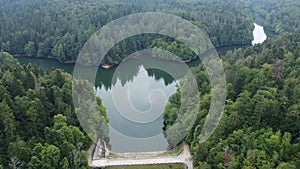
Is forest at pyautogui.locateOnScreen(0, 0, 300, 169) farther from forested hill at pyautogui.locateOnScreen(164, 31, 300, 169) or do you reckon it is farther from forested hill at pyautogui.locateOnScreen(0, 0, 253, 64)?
forested hill at pyautogui.locateOnScreen(0, 0, 253, 64)

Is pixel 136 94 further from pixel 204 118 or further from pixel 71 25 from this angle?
pixel 71 25

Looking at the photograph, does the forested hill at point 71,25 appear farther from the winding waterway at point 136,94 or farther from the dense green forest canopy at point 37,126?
the dense green forest canopy at point 37,126

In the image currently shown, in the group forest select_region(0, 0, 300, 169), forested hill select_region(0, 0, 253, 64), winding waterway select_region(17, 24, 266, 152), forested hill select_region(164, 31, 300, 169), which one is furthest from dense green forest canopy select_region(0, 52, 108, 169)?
forested hill select_region(0, 0, 253, 64)

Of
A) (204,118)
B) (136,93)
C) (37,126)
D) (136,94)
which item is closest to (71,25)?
(136,93)

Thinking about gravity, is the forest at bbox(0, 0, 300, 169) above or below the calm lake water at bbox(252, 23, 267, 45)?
below

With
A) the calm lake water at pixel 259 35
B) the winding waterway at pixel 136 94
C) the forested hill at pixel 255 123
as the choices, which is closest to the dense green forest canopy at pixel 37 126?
the winding waterway at pixel 136 94

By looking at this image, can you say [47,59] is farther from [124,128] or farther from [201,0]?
[201,0]
